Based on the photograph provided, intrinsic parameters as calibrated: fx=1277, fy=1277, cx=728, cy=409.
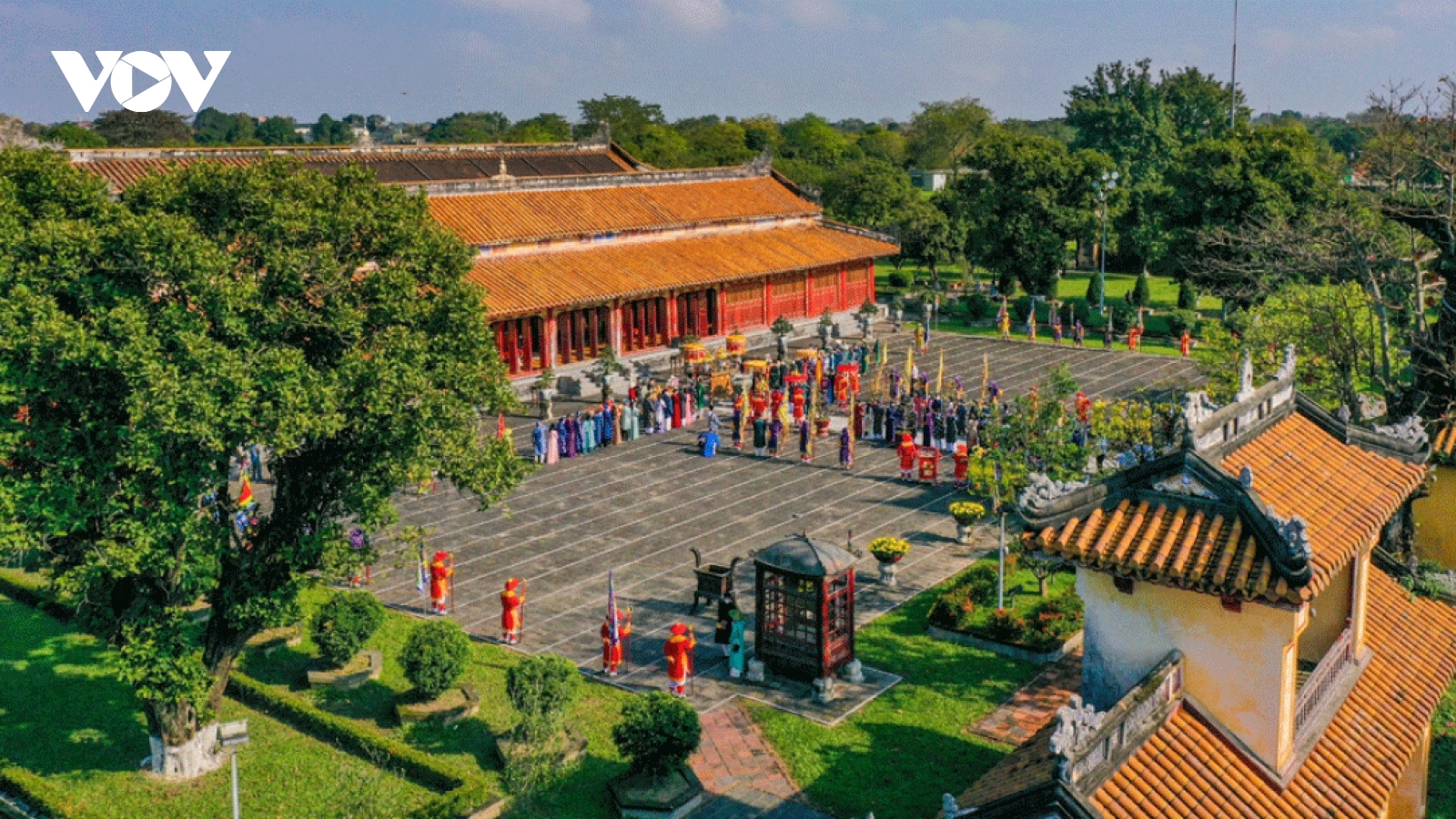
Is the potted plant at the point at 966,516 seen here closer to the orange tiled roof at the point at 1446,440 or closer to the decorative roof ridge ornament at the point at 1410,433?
the orange tiled roof at the point at 1446,440

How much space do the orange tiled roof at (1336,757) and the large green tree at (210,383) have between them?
347 inches

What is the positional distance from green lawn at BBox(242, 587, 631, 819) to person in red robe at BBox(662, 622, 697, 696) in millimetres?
760

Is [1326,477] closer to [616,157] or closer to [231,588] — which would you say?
[231,588]

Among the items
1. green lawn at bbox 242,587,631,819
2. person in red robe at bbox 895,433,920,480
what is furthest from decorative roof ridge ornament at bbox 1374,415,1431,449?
person in red robe at bbox 895,433,920,480

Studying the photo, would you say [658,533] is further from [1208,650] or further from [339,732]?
[1208,650]

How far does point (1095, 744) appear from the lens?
8789 millimetres

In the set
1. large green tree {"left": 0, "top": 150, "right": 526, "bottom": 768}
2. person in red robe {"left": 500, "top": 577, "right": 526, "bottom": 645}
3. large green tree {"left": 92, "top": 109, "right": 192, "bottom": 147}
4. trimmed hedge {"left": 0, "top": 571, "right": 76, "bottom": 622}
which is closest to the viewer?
large green tree {"left": 0, "top": 150, "right": 526, "bottom": 768}

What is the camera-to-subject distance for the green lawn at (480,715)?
15406 millimetres

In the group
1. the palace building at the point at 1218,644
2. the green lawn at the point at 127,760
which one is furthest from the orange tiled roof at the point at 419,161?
the palace building at the point at 1218,644

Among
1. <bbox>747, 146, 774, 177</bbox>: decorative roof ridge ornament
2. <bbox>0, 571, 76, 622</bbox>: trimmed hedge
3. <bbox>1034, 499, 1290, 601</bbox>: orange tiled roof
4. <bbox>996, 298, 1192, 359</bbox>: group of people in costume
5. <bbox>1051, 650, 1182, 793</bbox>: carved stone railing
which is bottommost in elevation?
<bbox>0, 571, 76, 622</bbox>: trimmed hedge

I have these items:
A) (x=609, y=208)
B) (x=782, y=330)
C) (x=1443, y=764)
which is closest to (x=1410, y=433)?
Result: (x=1443, y=764)

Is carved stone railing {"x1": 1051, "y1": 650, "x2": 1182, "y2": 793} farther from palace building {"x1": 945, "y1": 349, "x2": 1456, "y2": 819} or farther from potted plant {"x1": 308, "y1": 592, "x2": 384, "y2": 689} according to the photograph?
potted plant {"x1": 308, "y1": 592, "x2": 384, "y2": 689}

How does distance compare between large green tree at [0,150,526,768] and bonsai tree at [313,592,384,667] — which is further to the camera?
bonsai tree at [313,592,384,667]

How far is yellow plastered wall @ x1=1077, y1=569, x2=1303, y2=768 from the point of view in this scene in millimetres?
9727
